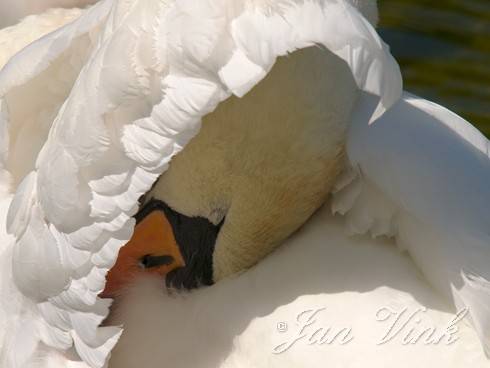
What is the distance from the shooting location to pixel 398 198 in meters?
3.07

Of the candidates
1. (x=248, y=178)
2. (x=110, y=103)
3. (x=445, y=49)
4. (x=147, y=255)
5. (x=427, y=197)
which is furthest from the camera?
(x=445, y=49)

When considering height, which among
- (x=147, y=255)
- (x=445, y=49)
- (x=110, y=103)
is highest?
(x=110, y=103)

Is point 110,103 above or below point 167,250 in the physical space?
above

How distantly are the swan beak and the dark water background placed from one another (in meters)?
2.00

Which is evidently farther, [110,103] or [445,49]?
[445,49]

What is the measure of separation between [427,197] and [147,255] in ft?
2.22

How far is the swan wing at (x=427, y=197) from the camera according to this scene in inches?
120

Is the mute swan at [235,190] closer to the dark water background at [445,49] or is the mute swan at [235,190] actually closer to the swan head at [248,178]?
the swan head at [248,178]

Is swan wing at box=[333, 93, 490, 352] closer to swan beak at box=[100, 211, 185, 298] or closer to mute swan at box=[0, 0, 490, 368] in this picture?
mute swan at box=[0, 0, 490, 368]

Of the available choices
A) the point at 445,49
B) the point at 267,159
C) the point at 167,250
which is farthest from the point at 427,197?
the point at 445,49

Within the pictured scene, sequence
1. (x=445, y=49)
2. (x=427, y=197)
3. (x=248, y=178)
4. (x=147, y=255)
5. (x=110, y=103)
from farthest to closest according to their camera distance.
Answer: (x=445, y=49), (x=147, y=255), (x=248, y=178), (x=427, y=197), (x=110, y=103)

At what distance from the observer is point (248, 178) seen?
3209 millimetres

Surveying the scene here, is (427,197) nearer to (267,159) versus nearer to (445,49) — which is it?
(267,159)

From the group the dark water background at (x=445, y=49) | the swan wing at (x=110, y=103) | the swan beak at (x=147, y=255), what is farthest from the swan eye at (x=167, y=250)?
the dark water background at (x=445, y=49)
